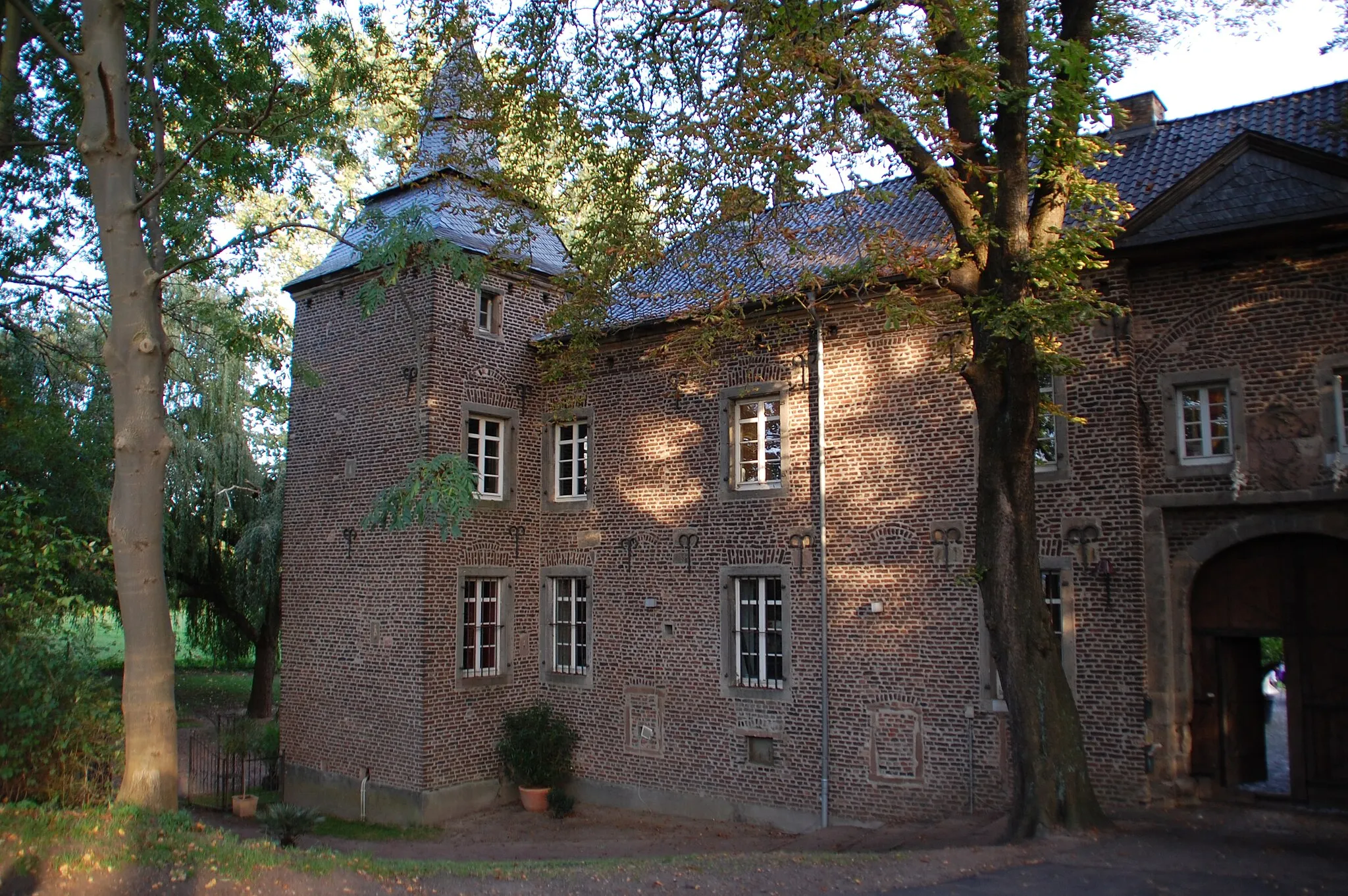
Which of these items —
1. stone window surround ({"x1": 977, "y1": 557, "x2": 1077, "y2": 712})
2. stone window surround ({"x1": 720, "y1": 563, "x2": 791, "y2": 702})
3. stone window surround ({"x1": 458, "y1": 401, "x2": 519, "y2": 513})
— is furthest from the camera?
stone window surround ({"x1": 458, "y1": 401, "x2": 519, "y2": 513})

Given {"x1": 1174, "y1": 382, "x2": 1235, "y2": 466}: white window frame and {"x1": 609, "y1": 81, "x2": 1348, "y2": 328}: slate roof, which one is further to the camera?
Result: {"x1": 1174, "y1": 382, "x2": 1235, "y2": 466}: white window frame

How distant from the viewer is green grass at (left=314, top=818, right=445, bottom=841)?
48.4 feet

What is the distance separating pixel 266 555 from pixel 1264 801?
17147 mm

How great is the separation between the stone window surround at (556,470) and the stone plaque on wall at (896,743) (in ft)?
19.5

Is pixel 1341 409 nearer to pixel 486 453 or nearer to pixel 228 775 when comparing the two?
pixel 486 453

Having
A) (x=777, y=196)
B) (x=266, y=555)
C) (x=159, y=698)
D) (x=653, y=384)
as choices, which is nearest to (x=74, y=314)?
(x=266, y=555)

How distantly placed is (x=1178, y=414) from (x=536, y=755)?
10.5m

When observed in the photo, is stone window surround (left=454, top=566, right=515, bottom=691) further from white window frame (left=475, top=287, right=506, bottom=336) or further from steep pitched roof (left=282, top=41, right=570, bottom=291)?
steep pitched roof (left=282, top=41, right=570, bottom=291)

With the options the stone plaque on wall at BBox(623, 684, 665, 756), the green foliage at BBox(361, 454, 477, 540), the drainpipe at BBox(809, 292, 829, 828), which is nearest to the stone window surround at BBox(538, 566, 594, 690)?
the stone plaque on wall at BBox(623, 684, 665, 756)

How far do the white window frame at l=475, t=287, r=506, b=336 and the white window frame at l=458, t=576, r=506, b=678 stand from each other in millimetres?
4232

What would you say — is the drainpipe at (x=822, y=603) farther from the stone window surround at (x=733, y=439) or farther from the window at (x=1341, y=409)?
the window at (x=1341, y=409)

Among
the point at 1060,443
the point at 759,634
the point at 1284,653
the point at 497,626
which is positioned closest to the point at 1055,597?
the point at 1060,443

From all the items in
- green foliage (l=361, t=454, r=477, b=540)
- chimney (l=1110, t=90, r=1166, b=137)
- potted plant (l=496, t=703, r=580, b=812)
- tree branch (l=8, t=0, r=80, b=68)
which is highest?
chimney (l=1110, t=90, r=1166, b=137)

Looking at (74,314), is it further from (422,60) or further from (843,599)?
(843,599)
